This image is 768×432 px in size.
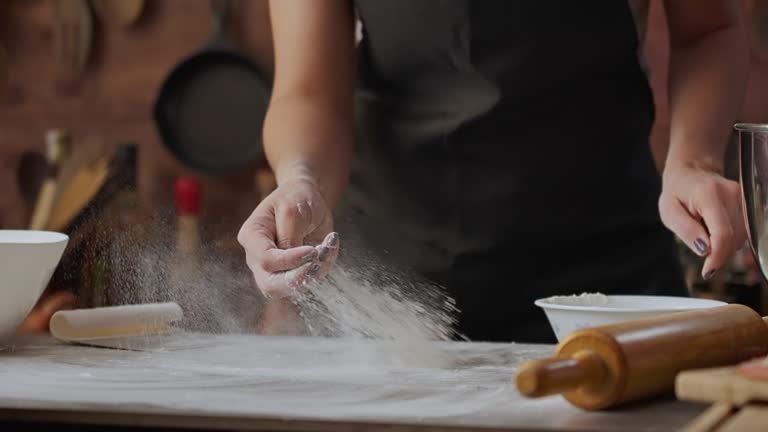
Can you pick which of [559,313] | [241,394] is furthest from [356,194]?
[241,394]

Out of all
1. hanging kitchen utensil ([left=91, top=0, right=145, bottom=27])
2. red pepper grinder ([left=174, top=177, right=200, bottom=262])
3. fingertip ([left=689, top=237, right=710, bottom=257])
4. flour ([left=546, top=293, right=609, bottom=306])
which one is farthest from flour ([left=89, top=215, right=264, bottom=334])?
hanging kitchen utensil ([left=91, top=0, right=145, bottom=27])

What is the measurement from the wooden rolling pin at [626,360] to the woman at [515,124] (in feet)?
1.97

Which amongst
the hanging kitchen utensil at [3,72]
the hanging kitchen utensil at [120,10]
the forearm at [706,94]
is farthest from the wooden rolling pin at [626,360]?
the hanging kitchen utensil at [3,72]

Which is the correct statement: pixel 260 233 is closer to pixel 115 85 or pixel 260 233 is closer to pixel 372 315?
pixel 372 315

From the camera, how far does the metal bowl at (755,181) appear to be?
35.4 inches

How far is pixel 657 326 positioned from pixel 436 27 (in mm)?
762

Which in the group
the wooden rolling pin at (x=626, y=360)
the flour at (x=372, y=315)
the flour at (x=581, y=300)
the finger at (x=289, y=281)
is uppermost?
the wooden rolling pin at (x=626, y=360)

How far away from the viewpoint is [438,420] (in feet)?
2.45

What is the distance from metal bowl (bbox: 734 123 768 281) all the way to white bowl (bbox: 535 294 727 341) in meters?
0.10

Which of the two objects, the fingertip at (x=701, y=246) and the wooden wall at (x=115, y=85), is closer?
the fingertip at (x=701, y=246)

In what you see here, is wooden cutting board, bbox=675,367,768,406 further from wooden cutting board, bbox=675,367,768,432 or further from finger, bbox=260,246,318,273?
finger, bbox=260,246,318,273

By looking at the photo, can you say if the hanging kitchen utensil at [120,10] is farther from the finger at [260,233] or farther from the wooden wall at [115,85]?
the finger at [260,233]

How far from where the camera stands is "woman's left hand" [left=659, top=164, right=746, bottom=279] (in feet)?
3.74

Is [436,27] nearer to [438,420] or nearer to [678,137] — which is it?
[678,137]
